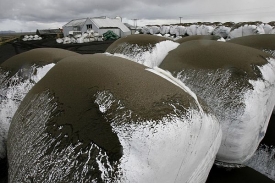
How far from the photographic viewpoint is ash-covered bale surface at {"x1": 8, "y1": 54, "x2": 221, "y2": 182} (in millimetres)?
1318

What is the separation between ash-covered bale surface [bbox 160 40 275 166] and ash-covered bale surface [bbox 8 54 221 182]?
538 millimetres

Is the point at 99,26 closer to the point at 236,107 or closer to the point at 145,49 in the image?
the point at 145,49

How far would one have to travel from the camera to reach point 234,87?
225 centimetres

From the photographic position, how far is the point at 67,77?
1.68 metres

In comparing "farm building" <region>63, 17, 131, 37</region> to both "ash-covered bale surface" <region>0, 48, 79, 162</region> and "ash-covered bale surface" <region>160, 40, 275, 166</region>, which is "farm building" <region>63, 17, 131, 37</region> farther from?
"ash-covered bale surface" <region>160, 40, 275, 166</region>

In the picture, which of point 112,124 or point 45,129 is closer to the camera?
point 112,124

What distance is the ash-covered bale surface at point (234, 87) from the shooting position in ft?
7.20

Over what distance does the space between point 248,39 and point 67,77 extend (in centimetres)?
279

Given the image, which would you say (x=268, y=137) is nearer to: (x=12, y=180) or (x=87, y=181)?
(x=87, y=181)

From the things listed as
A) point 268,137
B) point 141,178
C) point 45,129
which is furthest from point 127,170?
point 268,137

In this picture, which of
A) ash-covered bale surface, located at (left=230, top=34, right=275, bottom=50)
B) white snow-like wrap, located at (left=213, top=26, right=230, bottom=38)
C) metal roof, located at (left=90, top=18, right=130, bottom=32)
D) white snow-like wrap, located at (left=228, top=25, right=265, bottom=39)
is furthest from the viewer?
metal roof, located at (left=90, top=18, right=130, bottom=32)

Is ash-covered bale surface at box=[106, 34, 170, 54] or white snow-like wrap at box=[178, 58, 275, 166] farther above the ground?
ash-covered bale surface at box=[106, 34, 170, 54]

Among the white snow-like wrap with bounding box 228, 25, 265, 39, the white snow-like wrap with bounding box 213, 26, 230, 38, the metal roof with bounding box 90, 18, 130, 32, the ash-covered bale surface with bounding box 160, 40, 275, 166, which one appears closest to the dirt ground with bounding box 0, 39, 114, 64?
the white snow-like wrap with bounding box 228, 25, 265, 39

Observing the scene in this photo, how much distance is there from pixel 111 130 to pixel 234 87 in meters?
1.38
